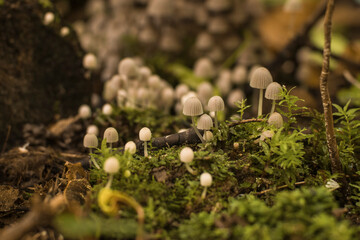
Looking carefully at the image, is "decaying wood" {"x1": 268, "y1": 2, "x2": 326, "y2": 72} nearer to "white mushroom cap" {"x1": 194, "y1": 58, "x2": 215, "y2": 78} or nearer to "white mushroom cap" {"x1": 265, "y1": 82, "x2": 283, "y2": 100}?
"white mushroom cap" {"x1": 194, "y1": 58, "x2": 215, "y2": 78}

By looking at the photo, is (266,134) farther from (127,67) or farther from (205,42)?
(205,42)

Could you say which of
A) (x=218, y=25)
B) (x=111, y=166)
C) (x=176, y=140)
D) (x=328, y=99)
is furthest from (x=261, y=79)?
(x=218, y=25)

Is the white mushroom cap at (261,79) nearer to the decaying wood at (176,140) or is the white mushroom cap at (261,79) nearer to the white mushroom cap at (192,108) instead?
the white mushroom cap at (192,108)

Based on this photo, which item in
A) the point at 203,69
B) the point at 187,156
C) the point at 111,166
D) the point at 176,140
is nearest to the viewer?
the point at 111,166

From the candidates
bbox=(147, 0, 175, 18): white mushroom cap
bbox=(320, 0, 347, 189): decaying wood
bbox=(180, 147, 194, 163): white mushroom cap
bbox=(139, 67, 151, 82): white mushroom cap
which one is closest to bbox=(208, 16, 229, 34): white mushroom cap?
bbox=(147, 0, 175, 18): white mushroom cap

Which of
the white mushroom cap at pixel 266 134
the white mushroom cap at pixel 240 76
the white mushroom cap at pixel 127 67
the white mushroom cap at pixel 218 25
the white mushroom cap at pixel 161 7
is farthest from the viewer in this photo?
the white mushroom cap at pixel 218 25

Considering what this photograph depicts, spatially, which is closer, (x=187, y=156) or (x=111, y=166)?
(x=111, y=166)

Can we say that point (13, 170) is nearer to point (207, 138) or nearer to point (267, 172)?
point (207, 138)

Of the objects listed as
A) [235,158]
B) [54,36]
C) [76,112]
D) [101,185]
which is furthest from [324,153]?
[54,36]

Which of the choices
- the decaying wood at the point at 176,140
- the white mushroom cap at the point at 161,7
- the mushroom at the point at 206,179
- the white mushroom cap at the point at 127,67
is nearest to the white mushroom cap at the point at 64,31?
the white mushroom cap at the point at 127,67
